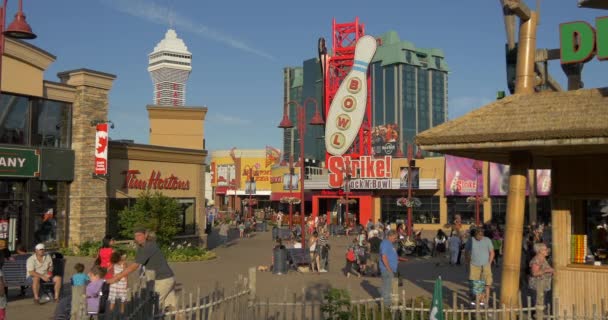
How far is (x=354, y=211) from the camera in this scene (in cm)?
5694

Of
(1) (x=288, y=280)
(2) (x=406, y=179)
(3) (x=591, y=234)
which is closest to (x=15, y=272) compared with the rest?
(1) (x=288, y=280)

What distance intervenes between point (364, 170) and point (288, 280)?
1298 inches

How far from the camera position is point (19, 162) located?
22375 millimetres

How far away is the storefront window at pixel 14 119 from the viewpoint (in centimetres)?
2228

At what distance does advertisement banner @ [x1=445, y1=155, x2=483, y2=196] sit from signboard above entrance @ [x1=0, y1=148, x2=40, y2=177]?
1350 inches

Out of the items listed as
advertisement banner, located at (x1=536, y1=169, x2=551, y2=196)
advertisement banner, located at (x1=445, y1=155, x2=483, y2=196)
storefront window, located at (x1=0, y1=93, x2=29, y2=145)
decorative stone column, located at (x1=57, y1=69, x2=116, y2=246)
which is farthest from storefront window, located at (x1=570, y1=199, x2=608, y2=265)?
advertisement banner, located at (x1=445, y1=155, x2=483, y2=196)

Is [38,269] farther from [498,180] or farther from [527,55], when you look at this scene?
[498,180]

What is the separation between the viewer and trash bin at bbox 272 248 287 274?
2028 cm

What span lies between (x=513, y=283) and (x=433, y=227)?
1635 inches

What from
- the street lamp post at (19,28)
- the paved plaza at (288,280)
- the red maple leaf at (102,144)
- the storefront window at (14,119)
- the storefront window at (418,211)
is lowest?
the paved plaza at (288,280)

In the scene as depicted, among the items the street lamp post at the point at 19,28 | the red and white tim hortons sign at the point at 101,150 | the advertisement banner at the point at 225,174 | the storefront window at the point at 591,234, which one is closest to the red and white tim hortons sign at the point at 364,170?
the red and white tim hortons sign at the point at 101,150

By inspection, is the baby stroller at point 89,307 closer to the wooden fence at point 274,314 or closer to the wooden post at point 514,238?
the wooden fence at point 274,314

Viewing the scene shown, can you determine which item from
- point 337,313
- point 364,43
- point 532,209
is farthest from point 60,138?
point 364,43

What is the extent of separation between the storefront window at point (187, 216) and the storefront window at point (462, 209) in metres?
27.2
